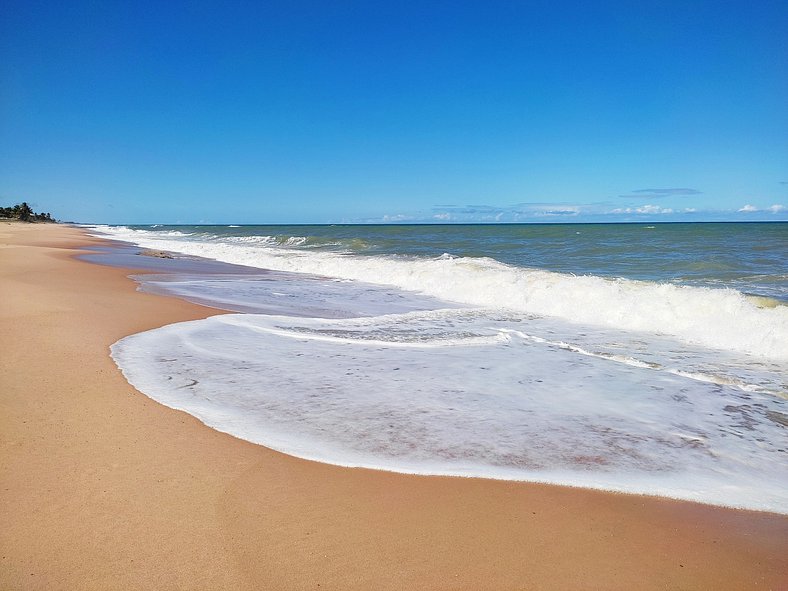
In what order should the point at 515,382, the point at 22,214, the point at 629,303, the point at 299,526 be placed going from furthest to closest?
the point at 22,214 → the point at 629,303 → the point at 515,382 → the point at 299,526

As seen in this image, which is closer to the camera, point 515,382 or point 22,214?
point 515,382

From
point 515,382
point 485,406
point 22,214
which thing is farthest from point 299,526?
point 22,214

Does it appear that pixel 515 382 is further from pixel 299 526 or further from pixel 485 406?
pixel 299 526

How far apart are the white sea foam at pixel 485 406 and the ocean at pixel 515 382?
21 mm

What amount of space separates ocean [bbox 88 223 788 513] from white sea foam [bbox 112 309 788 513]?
0.02m

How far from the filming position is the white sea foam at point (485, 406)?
372 cm

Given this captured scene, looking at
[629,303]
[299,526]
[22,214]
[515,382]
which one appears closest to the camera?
[299,526]

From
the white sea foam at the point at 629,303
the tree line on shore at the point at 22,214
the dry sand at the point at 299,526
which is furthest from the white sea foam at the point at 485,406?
the tree line on shore at the point at 22,214

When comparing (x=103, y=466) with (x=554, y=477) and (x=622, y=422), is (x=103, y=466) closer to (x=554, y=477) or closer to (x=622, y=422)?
(x=554, y=477)

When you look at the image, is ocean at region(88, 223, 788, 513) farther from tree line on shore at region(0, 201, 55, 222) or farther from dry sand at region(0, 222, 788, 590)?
tree line on shore at region(0, 201, 55, 222)

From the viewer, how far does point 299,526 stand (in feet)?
9.36

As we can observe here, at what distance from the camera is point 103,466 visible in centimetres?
338

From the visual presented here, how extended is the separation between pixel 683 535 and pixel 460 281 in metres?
11.3

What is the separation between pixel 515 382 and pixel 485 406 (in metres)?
0.90
